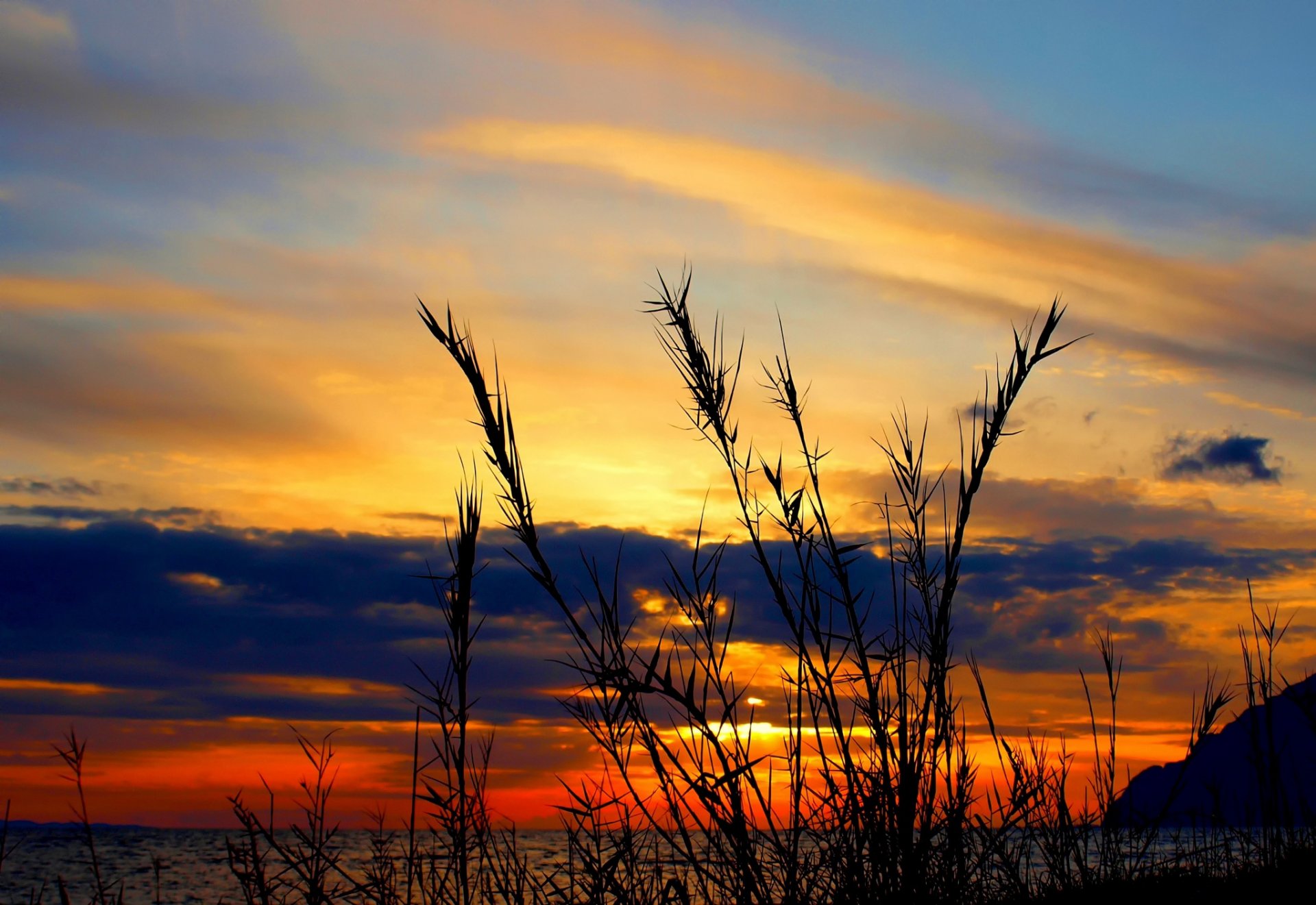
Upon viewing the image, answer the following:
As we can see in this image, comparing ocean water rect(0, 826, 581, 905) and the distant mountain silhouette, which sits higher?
the distant mountain silhouette

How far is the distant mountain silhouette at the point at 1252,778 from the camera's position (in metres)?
4.42

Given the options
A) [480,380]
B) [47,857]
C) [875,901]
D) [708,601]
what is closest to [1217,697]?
[875,901]

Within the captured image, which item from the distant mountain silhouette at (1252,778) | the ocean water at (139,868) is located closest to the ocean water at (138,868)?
the ocean water at (139,868)

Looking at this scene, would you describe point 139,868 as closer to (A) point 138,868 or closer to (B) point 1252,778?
(A) point 138,868

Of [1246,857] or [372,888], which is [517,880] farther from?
[1246,857]

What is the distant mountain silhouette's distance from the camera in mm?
4418

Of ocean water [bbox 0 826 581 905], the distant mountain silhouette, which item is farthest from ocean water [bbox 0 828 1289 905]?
the distant mountain silhouette

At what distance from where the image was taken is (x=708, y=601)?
9.70ft

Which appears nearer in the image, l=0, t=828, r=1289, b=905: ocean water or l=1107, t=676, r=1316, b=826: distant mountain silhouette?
l=1107, t=676, r=1316, b=826: distant mountain silhouette

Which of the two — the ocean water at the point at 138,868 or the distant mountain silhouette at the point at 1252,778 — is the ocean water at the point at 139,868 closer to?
the ocean water at the point at 138,868

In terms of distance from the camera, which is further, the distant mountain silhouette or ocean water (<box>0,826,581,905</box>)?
ocean water (<box>0,826,581,905</box>)

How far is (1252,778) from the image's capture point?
6.36 meters

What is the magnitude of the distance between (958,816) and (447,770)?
5.04 ft

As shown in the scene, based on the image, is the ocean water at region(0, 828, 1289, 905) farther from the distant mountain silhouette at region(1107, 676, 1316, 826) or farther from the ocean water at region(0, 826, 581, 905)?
the distant mountain silhouette at region(1107, 676, 1316, 826)
